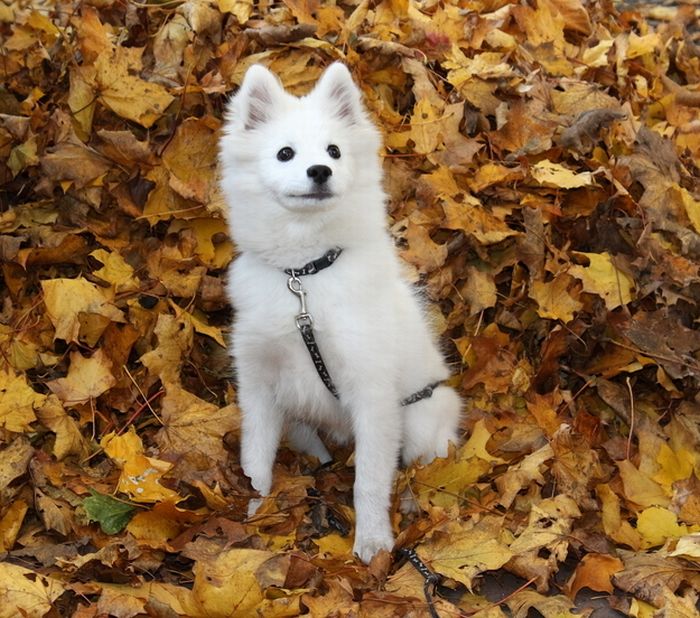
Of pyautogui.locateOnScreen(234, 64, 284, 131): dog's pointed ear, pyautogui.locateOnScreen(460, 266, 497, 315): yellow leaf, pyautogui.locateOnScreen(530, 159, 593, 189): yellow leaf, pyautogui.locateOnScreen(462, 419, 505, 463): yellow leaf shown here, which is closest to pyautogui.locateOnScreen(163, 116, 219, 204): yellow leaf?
pyautogui.locateOnScreen(234, 64, 284, 131): dog's pointed ear

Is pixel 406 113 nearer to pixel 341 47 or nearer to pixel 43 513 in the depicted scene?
pixel 341 47

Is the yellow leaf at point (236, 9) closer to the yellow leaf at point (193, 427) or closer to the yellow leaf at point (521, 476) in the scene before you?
the yellow leaf at point (193, 427)

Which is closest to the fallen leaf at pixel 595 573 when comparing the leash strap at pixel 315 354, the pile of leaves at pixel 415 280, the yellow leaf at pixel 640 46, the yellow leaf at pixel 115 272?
the pile of leaves at pixel 415 280

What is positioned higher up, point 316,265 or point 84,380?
point 316,265

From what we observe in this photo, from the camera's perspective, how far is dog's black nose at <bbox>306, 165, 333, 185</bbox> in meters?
2.98

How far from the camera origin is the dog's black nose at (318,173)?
9.78 feet

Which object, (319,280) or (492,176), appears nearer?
(319,280)

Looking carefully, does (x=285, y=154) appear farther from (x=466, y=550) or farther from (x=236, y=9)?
(x=236, y=9)

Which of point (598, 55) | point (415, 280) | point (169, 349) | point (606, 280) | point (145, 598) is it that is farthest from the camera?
point (598, 55)

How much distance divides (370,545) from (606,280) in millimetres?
1591

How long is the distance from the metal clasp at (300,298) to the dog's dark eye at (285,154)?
394mm

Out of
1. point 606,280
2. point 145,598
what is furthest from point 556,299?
point 145,598

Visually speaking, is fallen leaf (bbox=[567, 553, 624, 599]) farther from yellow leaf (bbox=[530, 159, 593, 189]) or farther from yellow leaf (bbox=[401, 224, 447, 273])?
yellow leaf (bbox=[530, 159, 593, 189])

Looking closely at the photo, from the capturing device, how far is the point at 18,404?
3398 mm
